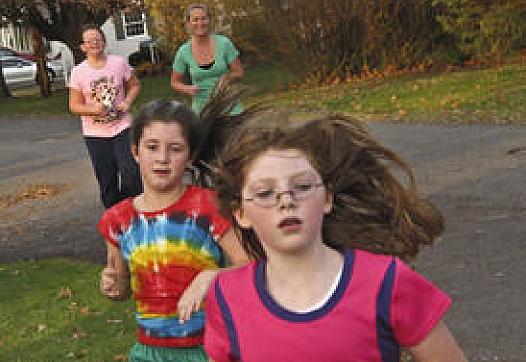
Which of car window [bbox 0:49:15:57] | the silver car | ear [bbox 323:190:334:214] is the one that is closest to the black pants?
ear [bbox 323:190:334:214]

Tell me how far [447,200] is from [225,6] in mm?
14131

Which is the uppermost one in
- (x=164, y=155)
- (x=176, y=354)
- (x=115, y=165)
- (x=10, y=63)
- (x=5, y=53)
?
(x=164, y=155)

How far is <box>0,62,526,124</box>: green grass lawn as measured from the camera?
14.4 metres

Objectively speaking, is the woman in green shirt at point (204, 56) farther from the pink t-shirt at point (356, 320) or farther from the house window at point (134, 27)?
the house window at point (134, 27)

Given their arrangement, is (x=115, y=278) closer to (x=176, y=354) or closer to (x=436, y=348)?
(x=176, y=354)

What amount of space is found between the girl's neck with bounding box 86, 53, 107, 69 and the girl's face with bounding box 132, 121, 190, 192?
480cm

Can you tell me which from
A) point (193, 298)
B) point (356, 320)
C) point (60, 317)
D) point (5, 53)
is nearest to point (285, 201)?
point (356, 320)

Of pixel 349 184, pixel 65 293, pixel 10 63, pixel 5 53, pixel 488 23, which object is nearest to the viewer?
pixel 349 184

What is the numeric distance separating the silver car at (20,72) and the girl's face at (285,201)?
3973cm

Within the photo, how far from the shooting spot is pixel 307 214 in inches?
88.4

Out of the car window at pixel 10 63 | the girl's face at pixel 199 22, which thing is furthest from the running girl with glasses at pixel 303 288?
the car window at pixel 10 63

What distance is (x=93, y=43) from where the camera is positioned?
8.21 meters

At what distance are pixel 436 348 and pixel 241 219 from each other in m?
0.61

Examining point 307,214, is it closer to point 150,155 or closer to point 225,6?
point 150,155
